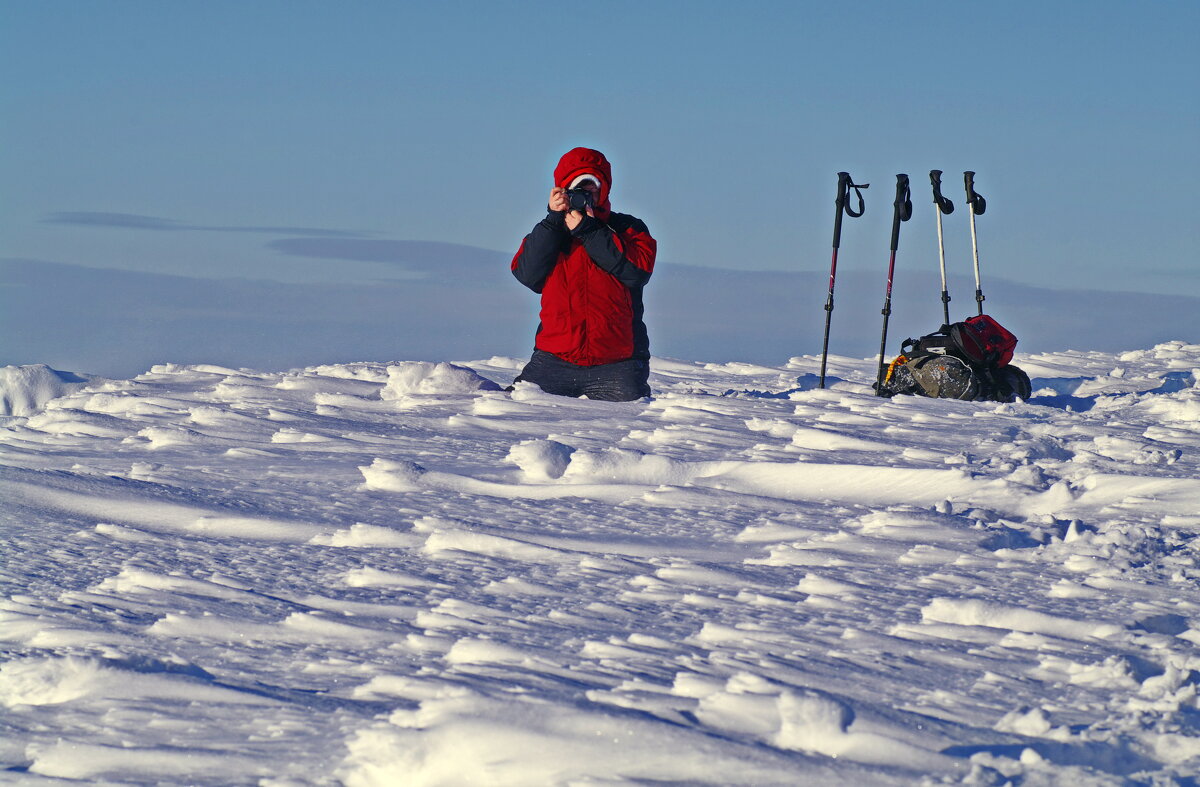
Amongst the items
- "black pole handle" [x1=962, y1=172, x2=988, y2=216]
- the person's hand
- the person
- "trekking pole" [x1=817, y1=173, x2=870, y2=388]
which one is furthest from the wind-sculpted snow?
"black pole handle" [x1=962, y1=172, x2=988, y2=216]

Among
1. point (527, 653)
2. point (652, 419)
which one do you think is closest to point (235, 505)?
point (527, 653)

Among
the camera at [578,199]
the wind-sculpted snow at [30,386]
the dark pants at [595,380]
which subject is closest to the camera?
the camera at [578,199]

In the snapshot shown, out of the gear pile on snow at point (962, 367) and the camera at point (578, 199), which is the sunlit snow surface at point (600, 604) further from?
the gear pile on snow at point (962, 367)

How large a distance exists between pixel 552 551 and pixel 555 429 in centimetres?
188

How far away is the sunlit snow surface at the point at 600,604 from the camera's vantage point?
5.82 ft

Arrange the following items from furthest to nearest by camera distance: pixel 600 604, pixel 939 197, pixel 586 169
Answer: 1. pixel 939 197
2. pixel 586 169
3. pixel 600 604

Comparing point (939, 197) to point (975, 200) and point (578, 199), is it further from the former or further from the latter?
point (578, 199)

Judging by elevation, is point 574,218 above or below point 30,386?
above

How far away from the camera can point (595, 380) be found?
19.1 feet

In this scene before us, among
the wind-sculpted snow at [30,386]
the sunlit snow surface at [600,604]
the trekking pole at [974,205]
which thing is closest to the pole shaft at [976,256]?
the trekking pole at [974,205]

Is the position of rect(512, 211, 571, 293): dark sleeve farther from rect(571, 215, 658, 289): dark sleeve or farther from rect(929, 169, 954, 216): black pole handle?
rect(929, 169, 954, 216): black pole handle

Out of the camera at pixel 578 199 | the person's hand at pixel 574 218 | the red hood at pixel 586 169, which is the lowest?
the person's hand at pixel 574 218

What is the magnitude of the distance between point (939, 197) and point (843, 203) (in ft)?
3.22

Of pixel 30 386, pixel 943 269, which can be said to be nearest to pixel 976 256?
pixel 943 269
